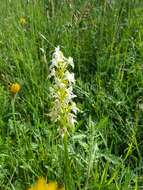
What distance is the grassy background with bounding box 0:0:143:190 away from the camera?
1.79 m

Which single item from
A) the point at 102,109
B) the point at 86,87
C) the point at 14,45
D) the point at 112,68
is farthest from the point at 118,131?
the point at 14,45

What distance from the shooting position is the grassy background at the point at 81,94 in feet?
5.89

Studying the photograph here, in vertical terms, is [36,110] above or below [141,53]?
below

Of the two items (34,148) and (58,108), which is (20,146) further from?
(58,108)

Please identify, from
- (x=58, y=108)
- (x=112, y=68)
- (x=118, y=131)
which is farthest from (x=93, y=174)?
(x=112, y=68)

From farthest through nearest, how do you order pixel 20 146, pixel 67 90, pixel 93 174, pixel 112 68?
pixel 112 68 < pixel 20 146 < pixel 93 174 < pixel 67 90

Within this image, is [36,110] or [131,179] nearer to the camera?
[131,179]

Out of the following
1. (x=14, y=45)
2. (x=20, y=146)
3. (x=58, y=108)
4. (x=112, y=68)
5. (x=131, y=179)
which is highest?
(x=14, y=45)

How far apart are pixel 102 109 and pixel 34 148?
43cm

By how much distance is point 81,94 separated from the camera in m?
2.34

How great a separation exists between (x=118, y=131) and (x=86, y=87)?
341mm

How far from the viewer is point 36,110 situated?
218 cm

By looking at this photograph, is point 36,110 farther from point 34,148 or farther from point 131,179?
point 131,179

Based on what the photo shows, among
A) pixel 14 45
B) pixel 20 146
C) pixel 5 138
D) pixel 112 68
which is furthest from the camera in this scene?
pixel 14 45
